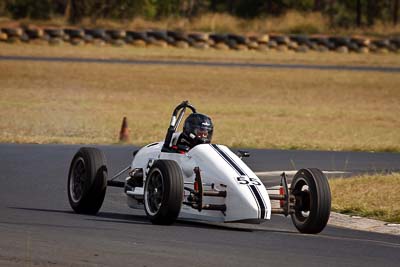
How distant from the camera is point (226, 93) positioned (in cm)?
4012

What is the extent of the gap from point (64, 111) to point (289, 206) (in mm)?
20798

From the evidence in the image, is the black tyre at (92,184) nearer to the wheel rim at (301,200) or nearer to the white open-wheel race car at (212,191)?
the white open-wheel race car at (212,191)

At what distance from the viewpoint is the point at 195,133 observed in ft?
42.3

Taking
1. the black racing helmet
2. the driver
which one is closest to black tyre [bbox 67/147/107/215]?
the driver

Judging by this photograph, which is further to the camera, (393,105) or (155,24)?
(155,24)

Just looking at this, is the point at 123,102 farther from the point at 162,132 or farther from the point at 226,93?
the point at 162,132

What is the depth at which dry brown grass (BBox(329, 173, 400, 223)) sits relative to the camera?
46.0ft

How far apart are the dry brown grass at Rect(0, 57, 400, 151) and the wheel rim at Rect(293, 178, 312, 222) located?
11841 mm

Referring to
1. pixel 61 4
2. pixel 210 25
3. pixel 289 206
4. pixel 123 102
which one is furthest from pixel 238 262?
pixel 61 4

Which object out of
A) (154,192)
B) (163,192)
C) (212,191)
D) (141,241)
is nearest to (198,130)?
(154,192)

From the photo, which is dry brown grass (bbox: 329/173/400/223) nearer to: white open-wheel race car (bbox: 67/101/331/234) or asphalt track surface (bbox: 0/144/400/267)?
asphalt track surface (bbox: 0/144/400/267)

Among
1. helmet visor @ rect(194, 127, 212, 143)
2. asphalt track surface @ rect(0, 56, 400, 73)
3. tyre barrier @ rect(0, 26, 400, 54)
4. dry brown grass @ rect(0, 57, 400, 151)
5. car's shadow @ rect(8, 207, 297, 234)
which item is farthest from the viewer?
tyre barrier @ rect(0, 26, 400, 54)

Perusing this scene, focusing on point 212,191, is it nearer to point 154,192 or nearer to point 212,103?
point 154,192

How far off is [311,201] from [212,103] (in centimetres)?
2482
